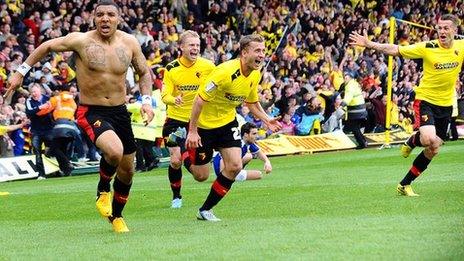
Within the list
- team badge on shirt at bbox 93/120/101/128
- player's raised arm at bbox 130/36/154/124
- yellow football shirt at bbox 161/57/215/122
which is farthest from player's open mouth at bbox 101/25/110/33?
→ yellow football shirt at bbox 161/57/215/122

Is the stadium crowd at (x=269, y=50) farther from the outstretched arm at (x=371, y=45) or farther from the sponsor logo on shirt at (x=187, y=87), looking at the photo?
the outstretched arm at (x=371, y=45)

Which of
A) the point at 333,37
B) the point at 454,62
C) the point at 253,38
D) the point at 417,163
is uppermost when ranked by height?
the point at 253,38

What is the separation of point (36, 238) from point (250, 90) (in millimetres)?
3196

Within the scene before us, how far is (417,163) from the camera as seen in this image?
15242 mm

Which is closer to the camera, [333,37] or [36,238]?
[36,238]

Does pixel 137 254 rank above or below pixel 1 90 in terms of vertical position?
above

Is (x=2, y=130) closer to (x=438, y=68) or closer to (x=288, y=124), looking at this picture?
(x=288, y=124)

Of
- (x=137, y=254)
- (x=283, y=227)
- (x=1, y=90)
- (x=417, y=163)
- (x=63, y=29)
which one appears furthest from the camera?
(x=63, y=29)

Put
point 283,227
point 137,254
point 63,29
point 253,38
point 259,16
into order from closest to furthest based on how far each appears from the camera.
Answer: point 137,254
point 283,227
point 253,38
point 63,29
point 259,16

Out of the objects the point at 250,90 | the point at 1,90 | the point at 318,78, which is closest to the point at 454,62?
the point at 250,90

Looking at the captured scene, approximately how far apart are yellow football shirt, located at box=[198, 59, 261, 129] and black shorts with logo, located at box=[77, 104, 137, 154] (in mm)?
1115

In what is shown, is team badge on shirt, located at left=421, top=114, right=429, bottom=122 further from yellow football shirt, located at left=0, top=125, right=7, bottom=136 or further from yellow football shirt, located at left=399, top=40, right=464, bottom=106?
yellow football shirt, located at left=0, top=125, right=7, bottom=136

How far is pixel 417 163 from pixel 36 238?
18.7 feet

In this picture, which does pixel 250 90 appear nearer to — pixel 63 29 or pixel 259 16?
pixel 63 29
